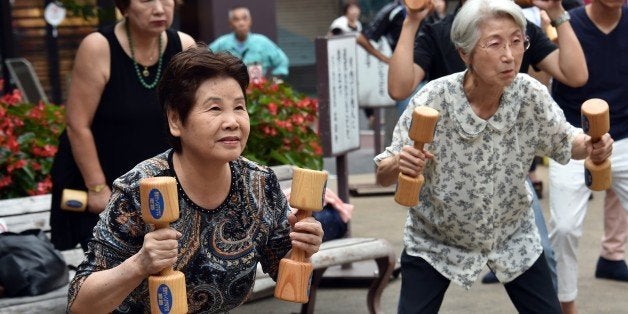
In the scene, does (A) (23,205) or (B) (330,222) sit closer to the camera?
(A) (23,205)

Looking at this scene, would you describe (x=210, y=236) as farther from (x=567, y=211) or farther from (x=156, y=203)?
(x=567, y=211)

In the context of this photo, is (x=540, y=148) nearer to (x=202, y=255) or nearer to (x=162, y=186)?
(x=202, y=255)

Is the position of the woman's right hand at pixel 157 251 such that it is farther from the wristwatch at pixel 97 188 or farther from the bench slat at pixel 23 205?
the bench slat at pixel 23 205

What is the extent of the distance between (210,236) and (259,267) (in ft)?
8.83

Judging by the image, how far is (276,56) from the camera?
13086mm

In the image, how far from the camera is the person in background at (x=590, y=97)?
21.6 feet

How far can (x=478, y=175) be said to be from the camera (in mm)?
4711

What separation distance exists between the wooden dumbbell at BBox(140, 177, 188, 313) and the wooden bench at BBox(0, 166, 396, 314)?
6.77 ft

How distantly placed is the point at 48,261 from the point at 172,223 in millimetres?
2099

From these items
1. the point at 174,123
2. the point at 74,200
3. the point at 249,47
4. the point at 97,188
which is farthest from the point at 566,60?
the point at 249,47

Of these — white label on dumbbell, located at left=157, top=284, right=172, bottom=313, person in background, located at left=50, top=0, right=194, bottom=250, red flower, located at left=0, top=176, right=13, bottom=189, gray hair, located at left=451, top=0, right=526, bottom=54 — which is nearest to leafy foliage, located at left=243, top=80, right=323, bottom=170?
red flower, located at left=0, top=176, right=13, bottom=189

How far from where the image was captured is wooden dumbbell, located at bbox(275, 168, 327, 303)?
3.65 meters

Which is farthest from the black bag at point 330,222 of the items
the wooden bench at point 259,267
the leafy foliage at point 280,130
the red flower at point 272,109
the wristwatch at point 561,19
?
the wristwatch at point 561,19

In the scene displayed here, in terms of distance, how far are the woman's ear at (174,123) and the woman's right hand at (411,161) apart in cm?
93
